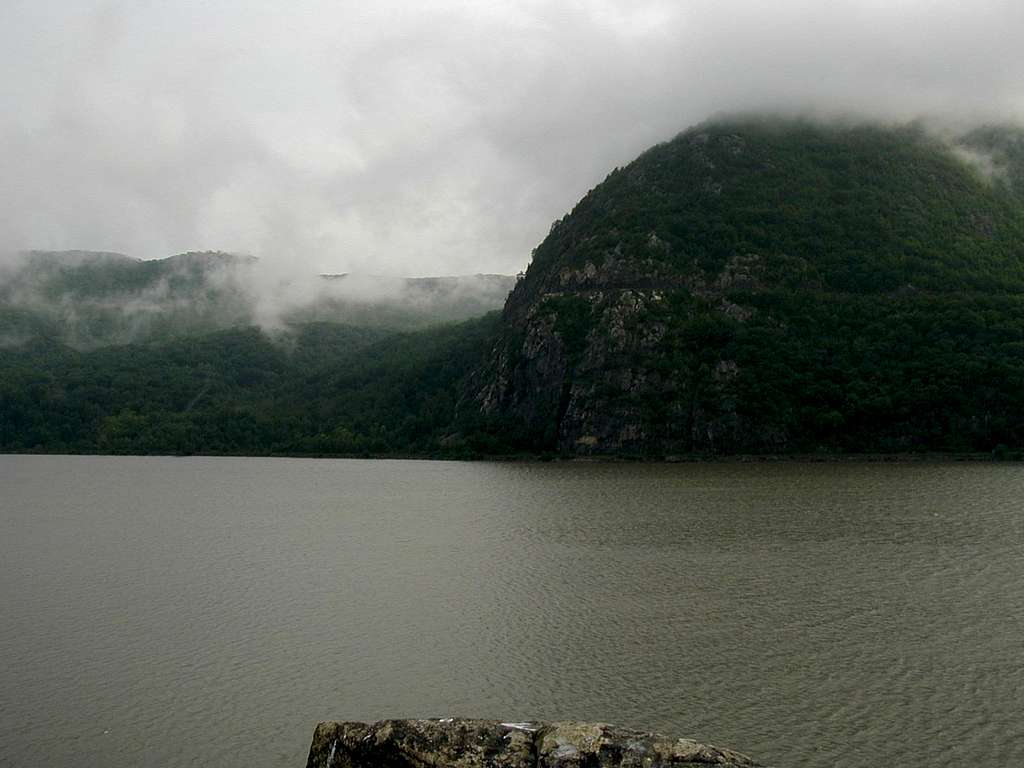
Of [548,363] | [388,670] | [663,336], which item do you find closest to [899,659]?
[388,670]

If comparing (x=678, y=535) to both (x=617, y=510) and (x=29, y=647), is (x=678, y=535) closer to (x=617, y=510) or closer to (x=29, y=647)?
(x=617, y=510)

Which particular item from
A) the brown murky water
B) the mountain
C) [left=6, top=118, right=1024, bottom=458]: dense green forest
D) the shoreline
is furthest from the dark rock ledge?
the mountain

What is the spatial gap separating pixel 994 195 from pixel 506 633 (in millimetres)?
156393

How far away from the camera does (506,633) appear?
80.3ft

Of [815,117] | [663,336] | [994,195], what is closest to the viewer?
[663,336]

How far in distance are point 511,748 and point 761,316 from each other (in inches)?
4977

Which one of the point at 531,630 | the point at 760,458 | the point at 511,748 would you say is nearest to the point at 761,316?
the point at 760,458

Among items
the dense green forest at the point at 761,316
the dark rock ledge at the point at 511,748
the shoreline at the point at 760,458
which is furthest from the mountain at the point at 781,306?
the dark rock ledge at the point at 511,748

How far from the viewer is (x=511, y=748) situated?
762 cm

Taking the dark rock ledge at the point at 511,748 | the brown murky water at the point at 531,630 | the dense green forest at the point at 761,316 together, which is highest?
the dense green forest at the point at 761,316

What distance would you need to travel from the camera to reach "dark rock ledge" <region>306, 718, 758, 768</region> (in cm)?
736

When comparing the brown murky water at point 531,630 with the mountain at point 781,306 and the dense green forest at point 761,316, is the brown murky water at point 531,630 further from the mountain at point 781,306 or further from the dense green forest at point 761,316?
the dense green forest at point 761,316

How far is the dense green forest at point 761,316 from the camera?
4473 inches

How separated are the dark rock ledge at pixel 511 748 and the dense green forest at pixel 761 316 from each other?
109353 mm
